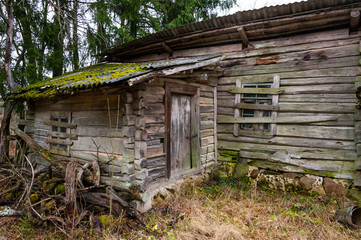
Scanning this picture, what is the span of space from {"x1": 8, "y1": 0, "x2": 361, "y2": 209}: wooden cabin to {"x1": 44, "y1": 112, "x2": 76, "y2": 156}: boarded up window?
0.11ft

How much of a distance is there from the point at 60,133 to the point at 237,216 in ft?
14.7

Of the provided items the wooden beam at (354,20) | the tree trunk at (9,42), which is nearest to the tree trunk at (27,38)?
the tree trunk at (9,42)

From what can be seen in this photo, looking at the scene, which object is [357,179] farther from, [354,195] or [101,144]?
[101,144]

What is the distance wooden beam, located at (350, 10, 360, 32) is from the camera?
433 centimetres

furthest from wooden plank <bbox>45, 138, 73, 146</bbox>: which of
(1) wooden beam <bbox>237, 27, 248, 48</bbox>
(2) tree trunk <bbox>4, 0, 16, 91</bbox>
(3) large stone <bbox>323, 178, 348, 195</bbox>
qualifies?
(3) large stone <bbox>323, 178, 348, 195</bbox>

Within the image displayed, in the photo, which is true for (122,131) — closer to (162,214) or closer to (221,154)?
(162,214)

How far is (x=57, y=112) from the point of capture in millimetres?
5543

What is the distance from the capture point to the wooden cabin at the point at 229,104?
14.1 feet

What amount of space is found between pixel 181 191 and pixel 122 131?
80.5 inches

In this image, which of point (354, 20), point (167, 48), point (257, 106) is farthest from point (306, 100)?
point (167, 48)

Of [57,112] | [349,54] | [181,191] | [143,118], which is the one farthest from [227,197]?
[57,112]

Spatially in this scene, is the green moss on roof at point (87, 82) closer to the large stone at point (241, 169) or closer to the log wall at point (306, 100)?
the log wall at point (306, 100)

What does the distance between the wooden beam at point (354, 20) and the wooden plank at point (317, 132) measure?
2.17 metres

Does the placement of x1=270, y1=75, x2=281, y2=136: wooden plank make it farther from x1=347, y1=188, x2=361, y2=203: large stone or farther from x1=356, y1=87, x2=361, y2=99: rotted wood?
x1=347, y1=188, x2=361, y2=203: large stone
